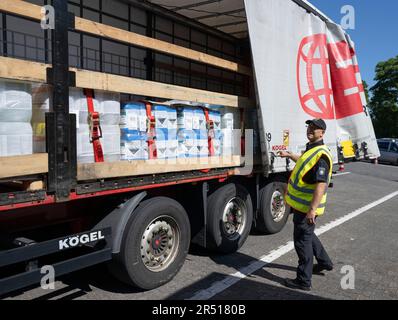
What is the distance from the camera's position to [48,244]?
312cm

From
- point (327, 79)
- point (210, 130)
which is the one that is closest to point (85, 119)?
point (210, 130)

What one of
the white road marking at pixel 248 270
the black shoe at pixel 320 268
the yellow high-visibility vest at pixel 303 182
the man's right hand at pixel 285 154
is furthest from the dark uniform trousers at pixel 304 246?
the man's right hand at pixel 285 154

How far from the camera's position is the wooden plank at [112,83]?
8.72ft

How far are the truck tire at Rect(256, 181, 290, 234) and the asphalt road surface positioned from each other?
6.8 inches

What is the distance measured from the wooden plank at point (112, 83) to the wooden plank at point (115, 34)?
339 mm

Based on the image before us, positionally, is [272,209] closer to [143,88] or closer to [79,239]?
[143,88]

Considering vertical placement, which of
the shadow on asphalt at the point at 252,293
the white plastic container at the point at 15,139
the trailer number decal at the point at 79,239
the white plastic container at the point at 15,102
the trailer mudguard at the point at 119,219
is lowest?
the shadow on asphalt at the point at 252,293

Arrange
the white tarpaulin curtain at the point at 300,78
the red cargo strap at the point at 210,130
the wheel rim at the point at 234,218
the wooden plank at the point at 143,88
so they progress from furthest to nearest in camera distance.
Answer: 1. the wheel rim at the point at 234,218
2. the white tarpaulin curtain at the point at 300,78
3. the red cargo strap at the point at 210,130
4. the wooden plank at the point at 143,88

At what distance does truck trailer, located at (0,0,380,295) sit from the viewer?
116 inches

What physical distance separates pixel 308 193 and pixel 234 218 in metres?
1.43

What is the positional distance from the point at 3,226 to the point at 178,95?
2048 millimetres

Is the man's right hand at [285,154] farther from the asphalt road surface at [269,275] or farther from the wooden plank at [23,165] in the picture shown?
the wooden plank at [23,165]

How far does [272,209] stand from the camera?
620 centimetres
